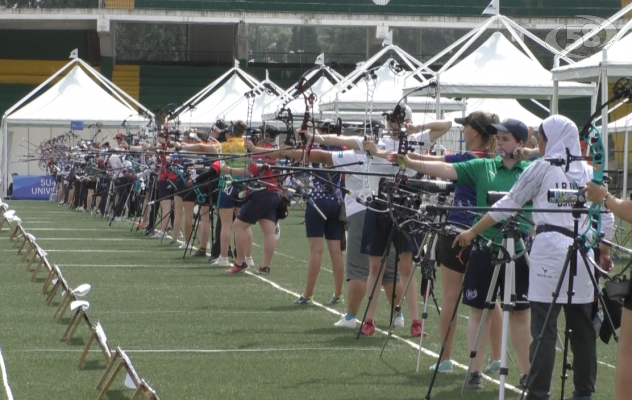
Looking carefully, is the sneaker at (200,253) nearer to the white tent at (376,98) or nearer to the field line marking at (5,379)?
the white tent at (376,98)

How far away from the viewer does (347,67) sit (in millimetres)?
56375

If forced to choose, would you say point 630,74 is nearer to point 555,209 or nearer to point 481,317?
point 481,317

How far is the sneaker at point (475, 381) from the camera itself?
8117mm

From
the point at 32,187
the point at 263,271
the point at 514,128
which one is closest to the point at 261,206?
the point at 263,271

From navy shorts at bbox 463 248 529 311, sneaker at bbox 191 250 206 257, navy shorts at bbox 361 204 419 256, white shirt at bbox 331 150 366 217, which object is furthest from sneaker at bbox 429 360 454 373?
sneaker at bbox 191 250 206 257

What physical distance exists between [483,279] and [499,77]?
1276 cm

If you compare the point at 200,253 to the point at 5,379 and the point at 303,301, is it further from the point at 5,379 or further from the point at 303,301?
the point at 5,379

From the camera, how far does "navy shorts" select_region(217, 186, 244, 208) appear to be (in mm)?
16391

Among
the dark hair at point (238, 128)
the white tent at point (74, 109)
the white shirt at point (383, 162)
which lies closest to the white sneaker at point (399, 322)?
the white shirt at point (383, 162)

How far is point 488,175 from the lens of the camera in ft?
26.3

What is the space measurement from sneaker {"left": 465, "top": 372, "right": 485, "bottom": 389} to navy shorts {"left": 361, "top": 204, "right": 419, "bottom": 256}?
6.96 feet

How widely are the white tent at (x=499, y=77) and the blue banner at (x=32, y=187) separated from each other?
2467cm

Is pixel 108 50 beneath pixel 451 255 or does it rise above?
above

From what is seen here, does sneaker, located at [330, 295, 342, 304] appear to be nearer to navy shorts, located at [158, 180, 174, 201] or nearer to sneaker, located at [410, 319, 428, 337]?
sneaker, located at [410, 319, 428, 337]
